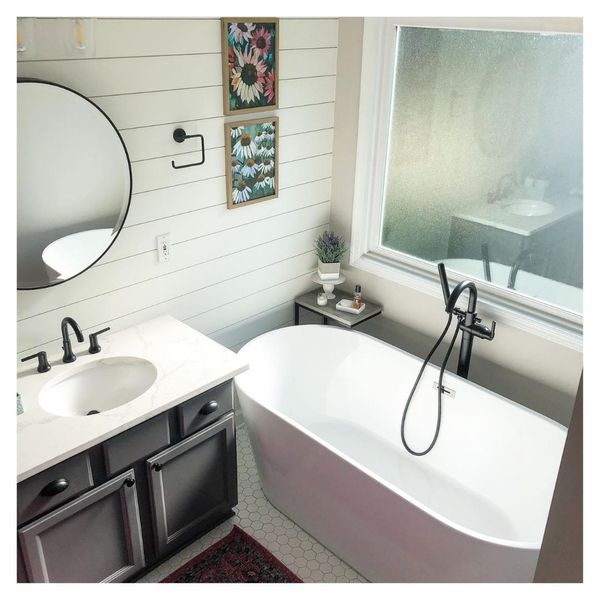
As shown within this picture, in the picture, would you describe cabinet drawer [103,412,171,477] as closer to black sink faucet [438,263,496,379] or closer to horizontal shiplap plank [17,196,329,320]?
horizontal shiplap plank [17,196,329,320]

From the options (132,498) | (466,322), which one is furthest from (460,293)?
(132,498)

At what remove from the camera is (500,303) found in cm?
291

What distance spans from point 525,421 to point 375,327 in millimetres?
1035

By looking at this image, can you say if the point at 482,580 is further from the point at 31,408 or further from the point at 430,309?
the point at 31,408

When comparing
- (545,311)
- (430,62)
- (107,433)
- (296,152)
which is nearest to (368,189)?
(296,152)

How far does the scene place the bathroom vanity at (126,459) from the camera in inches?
81.2

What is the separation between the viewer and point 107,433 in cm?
211

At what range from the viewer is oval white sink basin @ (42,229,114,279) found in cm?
238

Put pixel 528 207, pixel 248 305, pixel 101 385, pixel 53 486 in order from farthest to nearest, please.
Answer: pixel 248 305, pixel 528 207, pixel 101 385, pixel 53 486

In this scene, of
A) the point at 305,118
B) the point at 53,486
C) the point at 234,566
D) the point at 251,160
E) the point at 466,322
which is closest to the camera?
the point at 53,486

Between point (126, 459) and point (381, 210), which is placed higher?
point (381, 210)

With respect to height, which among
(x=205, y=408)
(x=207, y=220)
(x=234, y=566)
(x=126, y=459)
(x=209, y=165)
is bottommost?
(x=234, y=566)

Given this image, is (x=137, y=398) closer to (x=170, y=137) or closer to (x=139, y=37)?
(x=170, y=137)

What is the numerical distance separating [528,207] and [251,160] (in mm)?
1259
